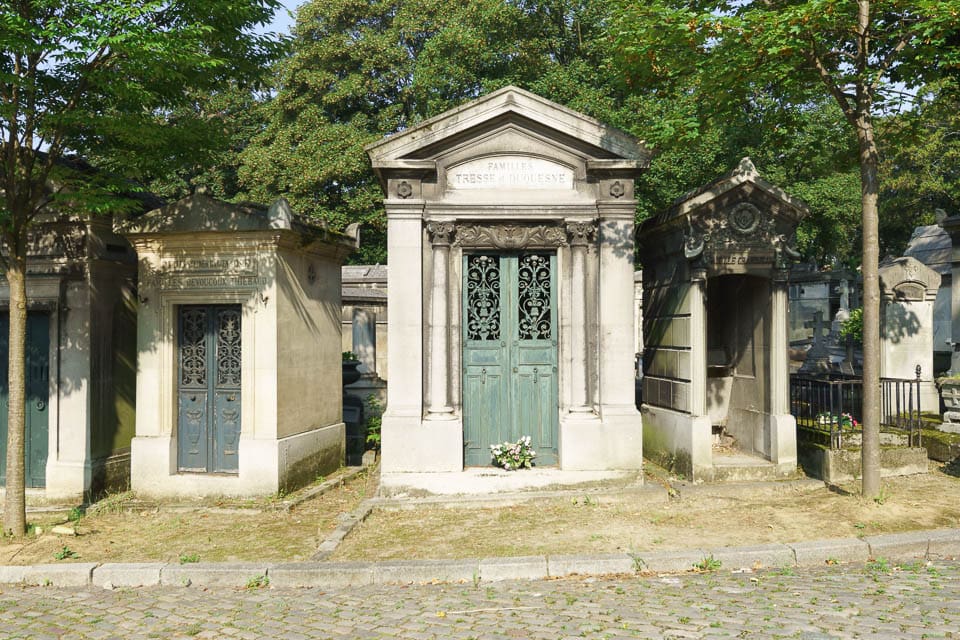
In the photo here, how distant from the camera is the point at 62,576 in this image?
5.72m

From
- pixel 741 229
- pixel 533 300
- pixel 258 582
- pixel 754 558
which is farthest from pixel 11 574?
pixel 741 229

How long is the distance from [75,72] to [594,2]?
14.9m

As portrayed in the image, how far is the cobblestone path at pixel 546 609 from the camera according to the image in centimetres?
439

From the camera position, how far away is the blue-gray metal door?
832 centimetres

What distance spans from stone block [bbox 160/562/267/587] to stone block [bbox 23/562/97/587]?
0.69 metres

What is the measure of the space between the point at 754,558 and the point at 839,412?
347 cm

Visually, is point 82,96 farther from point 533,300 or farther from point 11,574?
point 533,300

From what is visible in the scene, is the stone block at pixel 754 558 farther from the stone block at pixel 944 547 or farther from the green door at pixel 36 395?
the green door at pixel 36 395

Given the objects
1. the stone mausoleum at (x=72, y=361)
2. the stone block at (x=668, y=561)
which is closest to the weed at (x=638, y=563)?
the stone block at (x=668, y=561)

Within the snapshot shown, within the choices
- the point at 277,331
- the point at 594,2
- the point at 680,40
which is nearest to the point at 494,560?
the point at 277,331

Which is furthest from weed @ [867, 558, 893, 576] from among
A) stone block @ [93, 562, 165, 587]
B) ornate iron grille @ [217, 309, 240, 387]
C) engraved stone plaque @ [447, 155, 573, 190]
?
ornate iron grille @ [217, 309, 240, 387]

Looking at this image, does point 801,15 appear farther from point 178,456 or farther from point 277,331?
point 178,456

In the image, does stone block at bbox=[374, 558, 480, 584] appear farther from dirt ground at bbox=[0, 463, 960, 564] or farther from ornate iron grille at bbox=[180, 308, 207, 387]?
ornate iron grille at bbox=[180, 308, 207, 387]

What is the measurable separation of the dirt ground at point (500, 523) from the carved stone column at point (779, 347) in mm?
1112
